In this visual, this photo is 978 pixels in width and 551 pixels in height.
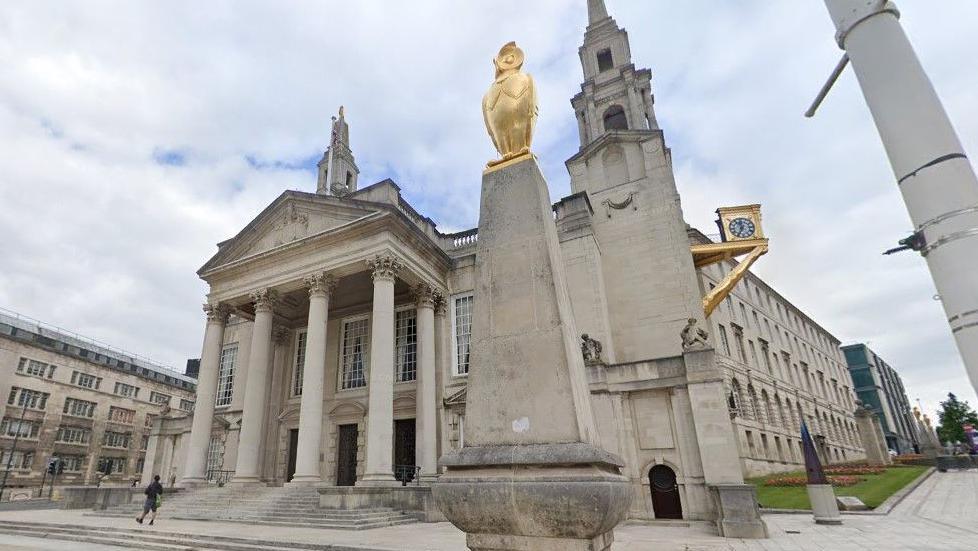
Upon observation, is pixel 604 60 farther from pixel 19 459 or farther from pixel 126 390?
pixel 126 390

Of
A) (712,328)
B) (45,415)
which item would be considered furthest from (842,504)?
(45,415)

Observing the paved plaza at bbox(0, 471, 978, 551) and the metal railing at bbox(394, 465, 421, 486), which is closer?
the paved plaza at bbox(0, 471, 978, 551)

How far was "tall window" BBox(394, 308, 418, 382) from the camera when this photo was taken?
72.6ft

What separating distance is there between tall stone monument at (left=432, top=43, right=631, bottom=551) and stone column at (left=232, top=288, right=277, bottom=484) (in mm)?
16741

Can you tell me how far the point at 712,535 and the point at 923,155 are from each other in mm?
11825

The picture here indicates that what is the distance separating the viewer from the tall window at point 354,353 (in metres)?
22.9

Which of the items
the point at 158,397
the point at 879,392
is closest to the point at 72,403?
the point at 158,397

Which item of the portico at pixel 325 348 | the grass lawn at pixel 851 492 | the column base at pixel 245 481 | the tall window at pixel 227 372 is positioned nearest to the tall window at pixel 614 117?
the portico at pixel 325 348

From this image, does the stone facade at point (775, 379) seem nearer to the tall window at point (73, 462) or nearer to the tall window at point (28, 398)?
the tall window at point (28, 398)

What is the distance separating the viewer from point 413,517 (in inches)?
599

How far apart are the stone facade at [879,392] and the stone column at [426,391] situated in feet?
242

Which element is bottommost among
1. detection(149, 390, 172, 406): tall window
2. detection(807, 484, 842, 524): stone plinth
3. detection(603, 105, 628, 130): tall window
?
detection(807, 484, 842, 524): stone plinth

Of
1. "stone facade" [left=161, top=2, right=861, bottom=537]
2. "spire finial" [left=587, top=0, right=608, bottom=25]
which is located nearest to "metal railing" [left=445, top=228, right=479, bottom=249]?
"stone facade" [left=161, top=2, right=861, bottom=537]

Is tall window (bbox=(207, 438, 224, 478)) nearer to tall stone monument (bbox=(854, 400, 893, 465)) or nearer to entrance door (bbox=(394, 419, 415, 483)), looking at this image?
entrance door (bbox=(394, 419, 415, 483))
